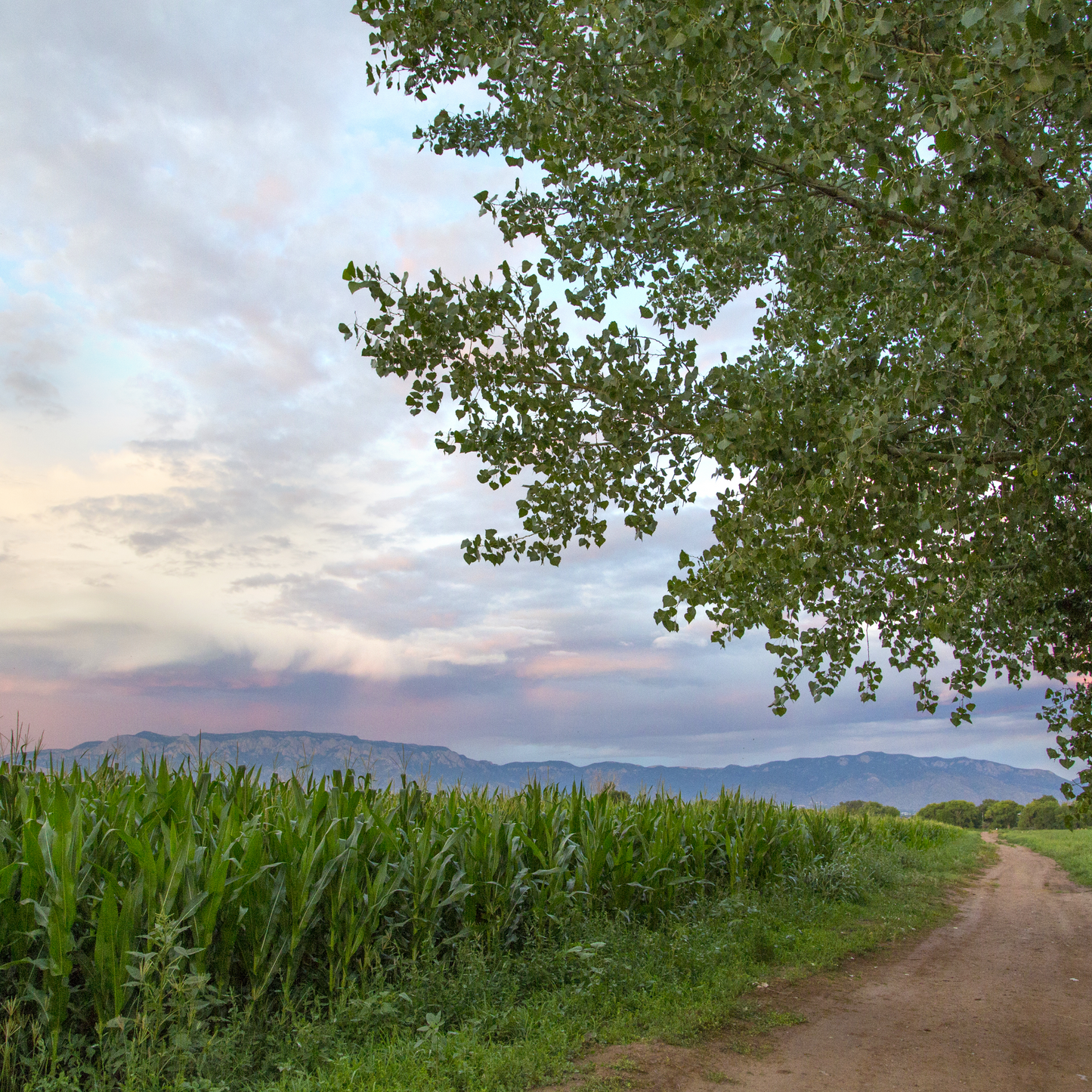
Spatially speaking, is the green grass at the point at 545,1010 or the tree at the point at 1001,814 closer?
the green grass at the point at 545,1010

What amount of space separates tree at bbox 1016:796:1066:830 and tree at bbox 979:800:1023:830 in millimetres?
1653

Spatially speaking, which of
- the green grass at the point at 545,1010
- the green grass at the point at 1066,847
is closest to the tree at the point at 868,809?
the green grass at the point at 1066,847

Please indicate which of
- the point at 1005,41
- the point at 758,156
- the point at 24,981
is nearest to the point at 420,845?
the point at 24,981

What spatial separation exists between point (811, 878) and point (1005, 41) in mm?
11261

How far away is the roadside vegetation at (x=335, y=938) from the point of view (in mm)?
5070

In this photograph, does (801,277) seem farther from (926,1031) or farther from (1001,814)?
(1001,814)

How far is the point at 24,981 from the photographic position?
5270 millimetres

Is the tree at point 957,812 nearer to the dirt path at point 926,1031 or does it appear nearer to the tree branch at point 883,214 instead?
the dirt path at point 926,1031

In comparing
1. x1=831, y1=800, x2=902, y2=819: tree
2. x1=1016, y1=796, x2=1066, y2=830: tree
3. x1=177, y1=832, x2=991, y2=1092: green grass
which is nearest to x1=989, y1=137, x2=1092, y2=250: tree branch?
x1=177, y1=832, x2=991, y2=1092: green grass

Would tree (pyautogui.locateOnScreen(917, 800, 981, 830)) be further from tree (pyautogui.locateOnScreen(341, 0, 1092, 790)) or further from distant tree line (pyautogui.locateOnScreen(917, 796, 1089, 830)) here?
tree (pyautogui.locateOnScreen(341, 0, 1092, 790))

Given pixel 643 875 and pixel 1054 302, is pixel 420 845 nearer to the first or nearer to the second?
pixel 643 875

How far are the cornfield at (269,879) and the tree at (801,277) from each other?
2937mm

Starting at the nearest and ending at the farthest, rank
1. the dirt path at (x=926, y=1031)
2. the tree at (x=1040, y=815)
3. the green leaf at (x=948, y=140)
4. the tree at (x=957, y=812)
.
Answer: the green leaf at (x=948, y=140), the dirt path at (x=926, y=1031), the tree at (x=1040, y=815), the tree at (x=957, y=812)

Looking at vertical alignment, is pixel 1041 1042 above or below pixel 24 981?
below
